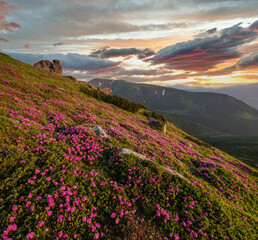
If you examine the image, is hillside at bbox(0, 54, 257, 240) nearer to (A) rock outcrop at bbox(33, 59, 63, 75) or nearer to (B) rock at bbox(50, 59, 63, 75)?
(B) rock at bbox(50, 59, 63, 75)

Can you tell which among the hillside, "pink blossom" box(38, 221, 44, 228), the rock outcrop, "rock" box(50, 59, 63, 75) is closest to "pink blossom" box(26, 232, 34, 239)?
the hillside

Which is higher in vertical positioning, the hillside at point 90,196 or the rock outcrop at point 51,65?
the rock outcrop at point 51,65

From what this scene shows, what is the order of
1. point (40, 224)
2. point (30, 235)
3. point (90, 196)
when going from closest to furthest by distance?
Answer: point (30, 235)
point (40, 224)
point (90, 196)

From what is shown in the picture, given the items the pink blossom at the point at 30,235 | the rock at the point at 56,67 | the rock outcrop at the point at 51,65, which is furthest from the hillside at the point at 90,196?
the rock outcrop at the point at 51,65

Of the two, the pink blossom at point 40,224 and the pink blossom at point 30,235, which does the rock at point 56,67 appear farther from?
the pink blossom at point 30,235

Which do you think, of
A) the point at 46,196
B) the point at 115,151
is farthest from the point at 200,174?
the point at 46,196

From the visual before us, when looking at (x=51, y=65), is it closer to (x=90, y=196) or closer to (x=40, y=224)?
(x=90, y=196)

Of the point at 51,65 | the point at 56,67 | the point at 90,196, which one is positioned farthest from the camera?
the point at 56,67

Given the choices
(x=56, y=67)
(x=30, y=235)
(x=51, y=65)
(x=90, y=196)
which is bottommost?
(x=90, y=196)

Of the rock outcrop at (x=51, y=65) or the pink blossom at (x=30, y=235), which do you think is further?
the rock outcrop at (x=51, y=65)

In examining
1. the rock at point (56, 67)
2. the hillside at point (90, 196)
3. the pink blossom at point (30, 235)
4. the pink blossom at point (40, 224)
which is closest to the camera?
the pink blossom at point (30, 235)

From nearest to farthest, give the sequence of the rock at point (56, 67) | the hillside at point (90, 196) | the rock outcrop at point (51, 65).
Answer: the hillside at point (90, 196)
the rock outcrop at point (51, 65)
the rock at point (56, 67)

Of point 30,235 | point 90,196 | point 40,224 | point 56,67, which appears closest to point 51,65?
point 56,67

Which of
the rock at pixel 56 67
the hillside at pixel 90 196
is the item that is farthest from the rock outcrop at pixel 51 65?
the hillside at pixel 90 196
